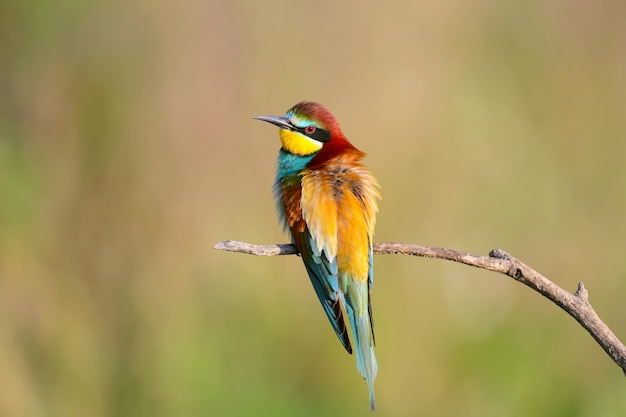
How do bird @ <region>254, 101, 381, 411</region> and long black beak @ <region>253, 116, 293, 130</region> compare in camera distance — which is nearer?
bird @ <region>254, 101, 381, 411</region>

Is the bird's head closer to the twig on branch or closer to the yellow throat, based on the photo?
the yellow throat

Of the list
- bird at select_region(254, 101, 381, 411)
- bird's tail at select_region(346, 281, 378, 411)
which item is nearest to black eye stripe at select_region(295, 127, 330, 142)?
bird at select_region(254, 101, 381, 411)

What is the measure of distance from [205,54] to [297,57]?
1.26 feet

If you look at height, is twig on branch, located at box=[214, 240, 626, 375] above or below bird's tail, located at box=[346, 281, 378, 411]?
above

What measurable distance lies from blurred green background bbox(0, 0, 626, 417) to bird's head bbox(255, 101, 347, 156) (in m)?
0.94

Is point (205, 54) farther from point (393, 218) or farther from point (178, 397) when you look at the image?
point (178, 397)

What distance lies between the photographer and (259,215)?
3525 millimetres

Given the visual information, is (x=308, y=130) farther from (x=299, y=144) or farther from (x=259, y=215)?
(x=259, y=215)

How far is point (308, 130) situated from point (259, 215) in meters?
1.01

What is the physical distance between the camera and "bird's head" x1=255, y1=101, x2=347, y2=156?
256 centimetres

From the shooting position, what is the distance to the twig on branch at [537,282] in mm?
1516

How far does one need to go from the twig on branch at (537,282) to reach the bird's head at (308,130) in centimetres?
74

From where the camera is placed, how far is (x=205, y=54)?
3.71 metres

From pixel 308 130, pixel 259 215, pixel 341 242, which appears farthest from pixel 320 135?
pixel 259 215
